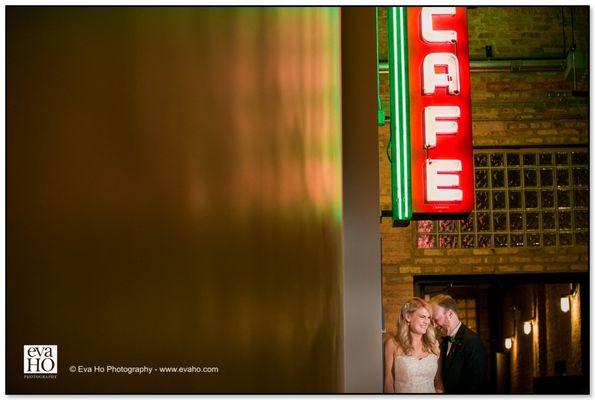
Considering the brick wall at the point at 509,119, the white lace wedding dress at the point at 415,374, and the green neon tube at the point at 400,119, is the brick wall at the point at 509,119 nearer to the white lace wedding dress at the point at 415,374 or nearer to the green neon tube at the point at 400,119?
the green neon tube at the point at 400,119

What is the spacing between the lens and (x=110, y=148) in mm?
2359

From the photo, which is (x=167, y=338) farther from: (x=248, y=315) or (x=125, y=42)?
(x=125, y=42)

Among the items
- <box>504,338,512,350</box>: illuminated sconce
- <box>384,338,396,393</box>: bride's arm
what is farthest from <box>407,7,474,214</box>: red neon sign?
<box>504,338,512,350</box>: illuminated sconce

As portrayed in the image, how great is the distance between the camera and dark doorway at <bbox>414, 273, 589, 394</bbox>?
30.1 feet

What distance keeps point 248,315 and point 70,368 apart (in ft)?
1.78

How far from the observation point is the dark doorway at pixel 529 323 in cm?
919

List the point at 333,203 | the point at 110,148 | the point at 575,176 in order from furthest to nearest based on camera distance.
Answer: the point at 575,176
the point at 333,203
the point at 110,148

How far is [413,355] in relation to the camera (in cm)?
527

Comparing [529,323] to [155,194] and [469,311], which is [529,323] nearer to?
[469,311]

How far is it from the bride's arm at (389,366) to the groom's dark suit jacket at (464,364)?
0.31 m

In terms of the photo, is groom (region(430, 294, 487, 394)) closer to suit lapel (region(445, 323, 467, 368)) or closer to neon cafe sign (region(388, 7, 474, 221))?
suit lapel (region(445, 323, 467, 368))

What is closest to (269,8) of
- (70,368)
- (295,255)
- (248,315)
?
(295,255)

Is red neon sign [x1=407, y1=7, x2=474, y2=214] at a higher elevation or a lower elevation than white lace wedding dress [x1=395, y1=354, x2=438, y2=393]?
higher

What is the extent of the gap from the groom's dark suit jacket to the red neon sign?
1.68 m
